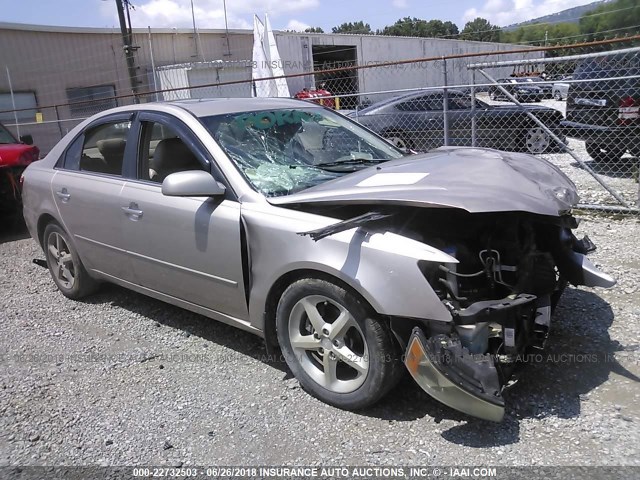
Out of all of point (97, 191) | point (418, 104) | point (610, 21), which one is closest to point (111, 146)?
point (97, 191)

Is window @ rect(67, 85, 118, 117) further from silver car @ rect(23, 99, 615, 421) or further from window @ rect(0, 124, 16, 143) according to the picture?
silver car @ rect(23, 99, 615, 421)

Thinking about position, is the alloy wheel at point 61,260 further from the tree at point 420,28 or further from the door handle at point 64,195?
the tree at point 420,28

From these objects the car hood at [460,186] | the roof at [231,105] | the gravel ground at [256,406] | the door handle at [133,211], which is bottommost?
the gravel ground at [256,406]

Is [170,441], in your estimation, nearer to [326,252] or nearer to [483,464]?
[326,252]

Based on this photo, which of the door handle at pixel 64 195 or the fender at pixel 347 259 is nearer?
the fender at pixel 347 259

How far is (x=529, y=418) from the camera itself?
288cm

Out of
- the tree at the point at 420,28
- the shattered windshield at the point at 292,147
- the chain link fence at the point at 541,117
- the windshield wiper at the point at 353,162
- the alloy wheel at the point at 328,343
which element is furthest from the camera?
the tree at the point at 420,28

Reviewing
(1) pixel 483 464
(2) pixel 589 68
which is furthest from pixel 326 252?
(2) pixel 589 68

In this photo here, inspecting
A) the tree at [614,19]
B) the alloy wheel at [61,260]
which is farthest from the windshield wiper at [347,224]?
the tree at [614,19]

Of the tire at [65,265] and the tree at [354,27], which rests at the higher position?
the tree at [354,27]

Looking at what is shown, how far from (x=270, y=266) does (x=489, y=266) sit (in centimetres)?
120

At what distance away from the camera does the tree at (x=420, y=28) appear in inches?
2633

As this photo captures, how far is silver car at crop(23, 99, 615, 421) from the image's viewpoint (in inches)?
105

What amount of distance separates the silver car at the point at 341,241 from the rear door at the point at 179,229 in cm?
1
